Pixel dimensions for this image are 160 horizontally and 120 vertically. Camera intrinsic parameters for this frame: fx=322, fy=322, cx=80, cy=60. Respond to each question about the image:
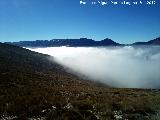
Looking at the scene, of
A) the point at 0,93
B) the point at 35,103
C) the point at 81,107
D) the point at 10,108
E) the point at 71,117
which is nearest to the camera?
the point at 71,117

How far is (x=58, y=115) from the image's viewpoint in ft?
67.8

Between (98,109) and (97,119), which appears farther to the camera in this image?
(98,109)

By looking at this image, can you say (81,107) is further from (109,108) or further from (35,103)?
(35,103)

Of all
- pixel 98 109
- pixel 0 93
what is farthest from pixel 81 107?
pixel 0 93

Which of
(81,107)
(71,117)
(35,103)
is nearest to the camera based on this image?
(71,117)

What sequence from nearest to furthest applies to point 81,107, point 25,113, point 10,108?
1. point 25,113
2. point 10,108
3. point 81,107

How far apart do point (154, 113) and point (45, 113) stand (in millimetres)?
8273

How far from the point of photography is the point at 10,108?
23500 mm

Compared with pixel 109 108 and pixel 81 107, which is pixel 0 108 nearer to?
pixel 81 107

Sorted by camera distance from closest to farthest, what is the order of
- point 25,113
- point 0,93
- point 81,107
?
point 25,113 < point 81,107 < point 0,93

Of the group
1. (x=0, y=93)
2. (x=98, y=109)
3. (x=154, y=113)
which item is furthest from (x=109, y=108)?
(x=0, y=93)

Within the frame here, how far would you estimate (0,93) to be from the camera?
109 feet

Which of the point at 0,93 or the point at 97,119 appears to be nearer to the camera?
the point at 97,119

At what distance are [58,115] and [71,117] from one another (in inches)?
33.9
